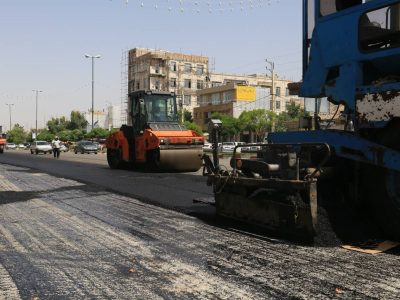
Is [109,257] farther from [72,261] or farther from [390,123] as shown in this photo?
[390,123]

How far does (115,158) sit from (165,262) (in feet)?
50.8

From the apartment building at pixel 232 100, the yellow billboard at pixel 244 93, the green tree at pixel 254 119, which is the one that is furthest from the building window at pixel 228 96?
the green tree at pixel 254 119

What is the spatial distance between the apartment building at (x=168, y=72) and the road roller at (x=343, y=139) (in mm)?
90231

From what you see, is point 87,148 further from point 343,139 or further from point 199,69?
point 199,69

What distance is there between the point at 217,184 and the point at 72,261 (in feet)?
8.35

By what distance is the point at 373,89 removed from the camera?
516 centimetres

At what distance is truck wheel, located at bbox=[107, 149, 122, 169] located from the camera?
65.1 feet

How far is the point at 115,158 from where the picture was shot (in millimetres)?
20172

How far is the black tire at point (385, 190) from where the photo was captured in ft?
16.8

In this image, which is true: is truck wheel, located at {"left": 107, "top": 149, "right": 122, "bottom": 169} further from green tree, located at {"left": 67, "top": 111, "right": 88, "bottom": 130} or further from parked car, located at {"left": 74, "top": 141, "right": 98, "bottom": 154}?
green tree, located at {"left": 67, "top": 111, "right": 88, "bottom": 130}

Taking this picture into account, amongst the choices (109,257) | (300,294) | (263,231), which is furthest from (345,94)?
(109,257)

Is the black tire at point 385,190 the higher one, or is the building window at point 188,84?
the building window at point 188,84

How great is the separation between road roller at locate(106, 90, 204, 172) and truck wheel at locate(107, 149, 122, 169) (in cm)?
39

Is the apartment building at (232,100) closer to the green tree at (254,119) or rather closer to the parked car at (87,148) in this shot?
the green tree at (254,119)
